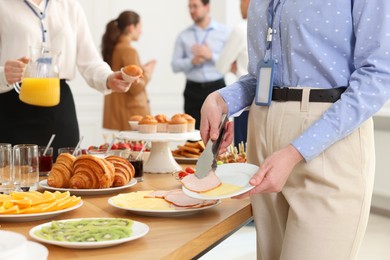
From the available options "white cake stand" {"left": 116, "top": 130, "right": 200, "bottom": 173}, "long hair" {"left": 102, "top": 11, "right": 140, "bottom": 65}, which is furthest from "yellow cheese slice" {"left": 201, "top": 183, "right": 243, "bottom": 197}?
"long hair" {"left": 102, "top": 11, "right": 140, "bottom": 65}

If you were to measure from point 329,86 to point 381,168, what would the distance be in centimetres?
374

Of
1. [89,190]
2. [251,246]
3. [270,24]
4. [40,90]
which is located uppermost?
[270,24]

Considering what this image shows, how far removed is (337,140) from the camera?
1.18 metres

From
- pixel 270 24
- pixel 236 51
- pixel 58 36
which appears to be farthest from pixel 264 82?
pixel 236 51

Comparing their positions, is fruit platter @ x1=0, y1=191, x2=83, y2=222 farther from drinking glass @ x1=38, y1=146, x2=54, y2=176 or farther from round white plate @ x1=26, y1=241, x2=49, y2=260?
drinking glass @ x1=38, y1=146, x2=54, y2=176

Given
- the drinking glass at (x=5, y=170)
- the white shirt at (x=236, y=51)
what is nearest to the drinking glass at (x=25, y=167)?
the drinking glass at (x=5, y=170)

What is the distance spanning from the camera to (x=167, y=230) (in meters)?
1.25

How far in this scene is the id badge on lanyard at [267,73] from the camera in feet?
4.22

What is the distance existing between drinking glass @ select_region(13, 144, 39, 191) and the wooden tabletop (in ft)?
0.55

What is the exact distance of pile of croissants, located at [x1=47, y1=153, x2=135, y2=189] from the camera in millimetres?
1588

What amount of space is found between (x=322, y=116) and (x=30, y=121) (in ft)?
5.51

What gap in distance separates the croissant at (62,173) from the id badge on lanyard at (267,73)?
0.58 metres

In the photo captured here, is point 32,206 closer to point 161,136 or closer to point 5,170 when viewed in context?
point 5,170

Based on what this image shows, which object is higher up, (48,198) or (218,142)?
(218,142)
